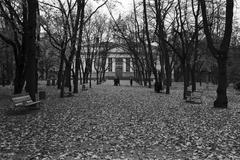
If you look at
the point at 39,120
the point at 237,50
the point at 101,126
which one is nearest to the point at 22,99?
the point at 39,120

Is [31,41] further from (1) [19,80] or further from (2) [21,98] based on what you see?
(1) [19,80]

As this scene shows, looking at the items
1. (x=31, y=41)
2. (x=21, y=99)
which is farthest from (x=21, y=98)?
(x=31, y=41)

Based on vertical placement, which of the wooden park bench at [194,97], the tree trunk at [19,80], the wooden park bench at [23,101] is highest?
the tree trunk at [19,80]

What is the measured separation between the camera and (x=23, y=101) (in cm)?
1060

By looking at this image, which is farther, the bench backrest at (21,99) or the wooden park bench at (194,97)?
the wooden park bench at (194,97)

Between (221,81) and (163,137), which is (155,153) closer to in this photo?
(163,137)

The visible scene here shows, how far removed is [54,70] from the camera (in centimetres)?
5934

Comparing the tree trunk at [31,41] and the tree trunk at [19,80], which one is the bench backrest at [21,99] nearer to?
the tree trunk at [31,41]

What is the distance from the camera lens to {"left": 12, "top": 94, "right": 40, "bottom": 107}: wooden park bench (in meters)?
9.92

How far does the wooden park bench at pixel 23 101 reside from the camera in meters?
9.92

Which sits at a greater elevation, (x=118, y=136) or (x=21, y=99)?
(x=21, y=99)

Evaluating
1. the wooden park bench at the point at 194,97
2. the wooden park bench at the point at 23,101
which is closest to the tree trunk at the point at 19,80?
the wooden park bench at the point at 23,101

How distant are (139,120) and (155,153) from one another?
3.74m

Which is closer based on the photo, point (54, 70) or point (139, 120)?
point (139, 120)
